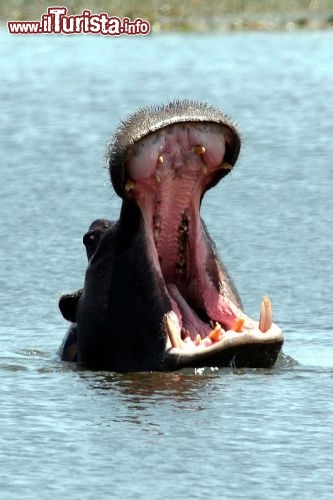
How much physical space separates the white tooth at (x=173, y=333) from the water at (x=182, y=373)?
0.20m

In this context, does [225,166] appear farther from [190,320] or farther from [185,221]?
[190,320]

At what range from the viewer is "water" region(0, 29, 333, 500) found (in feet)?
22.7

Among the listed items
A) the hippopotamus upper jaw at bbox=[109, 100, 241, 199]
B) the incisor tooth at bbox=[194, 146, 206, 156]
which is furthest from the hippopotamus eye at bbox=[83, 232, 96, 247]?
the incisor tooth at bbox=[194, 146, 206, 156]

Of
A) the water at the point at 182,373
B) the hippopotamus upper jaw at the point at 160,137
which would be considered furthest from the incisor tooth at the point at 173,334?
the hippopotamus upper jaw at the point at 160,137

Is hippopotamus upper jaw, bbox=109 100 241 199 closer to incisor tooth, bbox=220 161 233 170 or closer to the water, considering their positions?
incisor tooth, bbox=220 161 233 170

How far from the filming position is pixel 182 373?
828 centimetres

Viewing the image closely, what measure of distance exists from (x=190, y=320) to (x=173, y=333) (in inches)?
13.1

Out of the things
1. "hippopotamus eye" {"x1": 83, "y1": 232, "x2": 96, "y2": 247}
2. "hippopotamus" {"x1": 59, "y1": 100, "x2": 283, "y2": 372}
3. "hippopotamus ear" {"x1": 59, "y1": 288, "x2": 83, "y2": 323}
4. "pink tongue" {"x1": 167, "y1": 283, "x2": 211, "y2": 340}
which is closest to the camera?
"hippopotamus" {"x1": 59, "y1": 100, "x2": 283, "y2": 372}

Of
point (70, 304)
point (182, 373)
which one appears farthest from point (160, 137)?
point (70, 304)

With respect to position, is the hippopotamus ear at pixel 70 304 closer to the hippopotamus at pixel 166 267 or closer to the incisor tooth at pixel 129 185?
the hippopotamus at pixel 166 267

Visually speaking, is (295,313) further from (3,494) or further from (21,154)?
(21,154)

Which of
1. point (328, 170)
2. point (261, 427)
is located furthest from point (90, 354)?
point (328, 170)

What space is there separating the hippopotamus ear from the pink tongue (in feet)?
1.72

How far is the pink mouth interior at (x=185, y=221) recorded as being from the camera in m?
8.02
